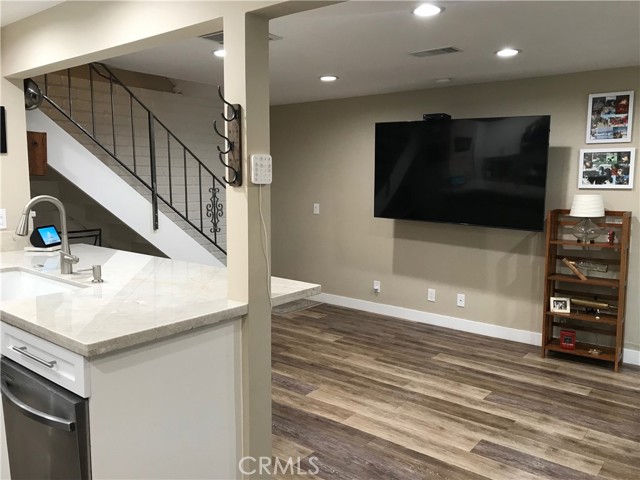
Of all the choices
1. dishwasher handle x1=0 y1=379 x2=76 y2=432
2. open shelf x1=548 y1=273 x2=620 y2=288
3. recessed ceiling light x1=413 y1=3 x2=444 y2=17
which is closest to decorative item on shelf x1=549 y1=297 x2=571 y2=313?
open shelf x1=548 y1=273 x2=620 y2=288

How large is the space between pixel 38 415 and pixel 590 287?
4026 mm

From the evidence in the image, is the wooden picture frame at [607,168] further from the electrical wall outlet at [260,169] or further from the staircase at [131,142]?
the electrical wall outlet at [260,169]

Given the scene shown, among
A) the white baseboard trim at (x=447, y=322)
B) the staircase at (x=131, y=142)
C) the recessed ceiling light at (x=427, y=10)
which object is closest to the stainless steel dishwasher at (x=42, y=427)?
the recessed ceiling light at (x=427, y=10)

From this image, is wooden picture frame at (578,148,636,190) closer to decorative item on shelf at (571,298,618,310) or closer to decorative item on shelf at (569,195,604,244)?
decorative item on shelf at (569,195,604,244)

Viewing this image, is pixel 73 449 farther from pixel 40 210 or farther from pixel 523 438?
pixel 40 210

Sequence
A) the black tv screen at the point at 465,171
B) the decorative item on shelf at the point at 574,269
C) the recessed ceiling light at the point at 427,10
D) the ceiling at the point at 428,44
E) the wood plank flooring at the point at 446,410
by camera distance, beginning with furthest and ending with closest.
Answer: the black tv screen at the point at 465,171
the decorative item on shelf at the point at 574,269
the wood plank flooring at the point at 446,410
the ceiling at the point at 428,44
the recessed ceiling light at the point at 427,10

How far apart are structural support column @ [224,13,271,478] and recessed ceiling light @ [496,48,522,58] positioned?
6.58ft

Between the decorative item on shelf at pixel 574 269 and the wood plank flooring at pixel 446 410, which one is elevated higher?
the decorative item on shelf at pixel 574 269

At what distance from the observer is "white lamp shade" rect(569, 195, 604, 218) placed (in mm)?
3869

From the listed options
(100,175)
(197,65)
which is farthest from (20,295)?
(197,65)

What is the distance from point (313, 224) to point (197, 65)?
2550 mm

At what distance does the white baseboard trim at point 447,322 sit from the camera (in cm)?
455

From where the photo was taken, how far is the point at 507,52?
3.40 metres

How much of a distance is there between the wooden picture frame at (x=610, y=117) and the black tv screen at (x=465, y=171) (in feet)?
1.34
